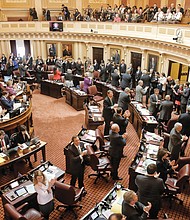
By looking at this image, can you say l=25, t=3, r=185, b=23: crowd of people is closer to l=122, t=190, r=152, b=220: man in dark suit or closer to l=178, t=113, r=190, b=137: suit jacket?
l=178, t=113, r=190, b=137: suit jacket

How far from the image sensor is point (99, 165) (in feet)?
22.7

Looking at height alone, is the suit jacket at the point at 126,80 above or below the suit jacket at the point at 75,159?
above

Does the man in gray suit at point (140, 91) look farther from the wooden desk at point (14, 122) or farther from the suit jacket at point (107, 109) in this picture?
the wooden desk at point (14, 122)

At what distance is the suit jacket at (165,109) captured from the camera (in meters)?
8.85

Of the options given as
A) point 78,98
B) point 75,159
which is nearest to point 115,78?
point 78,98

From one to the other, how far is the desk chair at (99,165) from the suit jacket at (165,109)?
2.98 meters

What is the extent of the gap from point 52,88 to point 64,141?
18.8ft

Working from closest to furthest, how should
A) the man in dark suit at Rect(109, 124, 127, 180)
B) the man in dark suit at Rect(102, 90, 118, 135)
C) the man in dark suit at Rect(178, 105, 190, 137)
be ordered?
the man in dark suit at Rect(109, 124, 127, 180) < the man in dark suit at Rect(178, 105, 190, 137) < the man in dark suit at Rect(102, 90, 118, 135)

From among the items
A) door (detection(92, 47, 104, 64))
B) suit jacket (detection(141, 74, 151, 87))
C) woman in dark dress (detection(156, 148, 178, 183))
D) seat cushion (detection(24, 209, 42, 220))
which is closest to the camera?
seat cushion (detection(24, 209, 42, 220))

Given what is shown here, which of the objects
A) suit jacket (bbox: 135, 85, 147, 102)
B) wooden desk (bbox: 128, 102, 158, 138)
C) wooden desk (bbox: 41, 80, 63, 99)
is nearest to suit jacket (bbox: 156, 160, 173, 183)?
wooden desk (bbox: 128, 102, 158, 138)

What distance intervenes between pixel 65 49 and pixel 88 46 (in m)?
2.40

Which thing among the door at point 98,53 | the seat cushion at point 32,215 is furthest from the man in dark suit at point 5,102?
the door at point 98,53

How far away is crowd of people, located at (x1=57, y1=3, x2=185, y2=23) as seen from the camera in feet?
44.8

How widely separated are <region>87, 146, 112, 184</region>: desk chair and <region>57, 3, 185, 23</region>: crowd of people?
30.7ft
